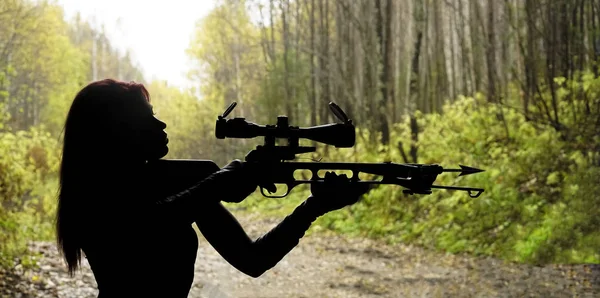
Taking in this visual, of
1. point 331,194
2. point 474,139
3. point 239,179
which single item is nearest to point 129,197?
point 239,179

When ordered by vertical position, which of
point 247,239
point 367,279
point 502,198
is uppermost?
point 247,239

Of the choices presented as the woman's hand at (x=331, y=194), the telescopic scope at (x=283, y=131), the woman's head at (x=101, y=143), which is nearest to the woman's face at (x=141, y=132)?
the woman's head at (x=101, y=143)

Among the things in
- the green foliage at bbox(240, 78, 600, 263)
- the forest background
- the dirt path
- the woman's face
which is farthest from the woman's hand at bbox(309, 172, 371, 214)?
the green foliage at bbox(240, 78, 600, 263)

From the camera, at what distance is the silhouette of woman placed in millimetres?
1909

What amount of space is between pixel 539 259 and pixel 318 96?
14236 mm

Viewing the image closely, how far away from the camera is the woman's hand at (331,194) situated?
6.70ft

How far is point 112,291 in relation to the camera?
194cm

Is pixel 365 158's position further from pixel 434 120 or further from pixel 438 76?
pixel 438 76

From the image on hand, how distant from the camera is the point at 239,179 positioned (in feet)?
6.41

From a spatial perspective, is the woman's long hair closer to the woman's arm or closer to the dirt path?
the woman's arm

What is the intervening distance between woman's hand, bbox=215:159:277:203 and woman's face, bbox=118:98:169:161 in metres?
0.24

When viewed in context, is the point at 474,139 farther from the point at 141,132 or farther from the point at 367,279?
the point at 141,132

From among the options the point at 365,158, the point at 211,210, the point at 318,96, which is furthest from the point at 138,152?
the point at 318,96

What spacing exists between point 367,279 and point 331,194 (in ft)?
20.3
